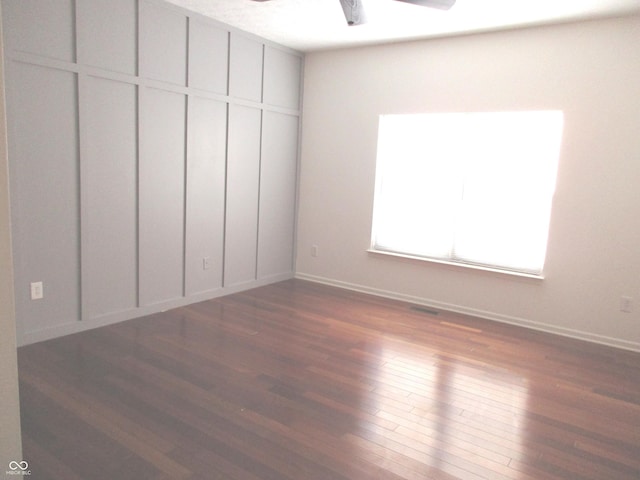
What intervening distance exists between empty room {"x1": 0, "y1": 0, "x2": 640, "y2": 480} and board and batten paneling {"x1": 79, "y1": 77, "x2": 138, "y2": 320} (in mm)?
19

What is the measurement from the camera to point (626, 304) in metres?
3.86

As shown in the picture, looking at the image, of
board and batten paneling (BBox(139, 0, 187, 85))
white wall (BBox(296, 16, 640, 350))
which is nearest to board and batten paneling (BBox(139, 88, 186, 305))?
board and batten paneling (BBox(139, 0, 187, 85))

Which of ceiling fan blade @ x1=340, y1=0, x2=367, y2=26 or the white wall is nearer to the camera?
ceiling fan blade @ x1=340, y1=0, x2=367, y2=26

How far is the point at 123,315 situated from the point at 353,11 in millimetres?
2974

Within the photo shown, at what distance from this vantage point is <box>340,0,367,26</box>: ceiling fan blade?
290 centimetres

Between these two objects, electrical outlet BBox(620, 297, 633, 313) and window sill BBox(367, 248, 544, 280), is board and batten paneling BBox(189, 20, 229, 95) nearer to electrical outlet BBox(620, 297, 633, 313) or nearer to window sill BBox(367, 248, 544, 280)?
window sill BBox(367, 248, 544, 280)

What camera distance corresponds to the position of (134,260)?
398cm

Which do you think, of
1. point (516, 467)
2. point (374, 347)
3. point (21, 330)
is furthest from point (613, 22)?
point (21, 330)

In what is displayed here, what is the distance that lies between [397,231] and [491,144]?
4.31 ft

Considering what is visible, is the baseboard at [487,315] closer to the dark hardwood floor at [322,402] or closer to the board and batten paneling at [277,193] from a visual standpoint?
the dark hardwood floor at [322,402]

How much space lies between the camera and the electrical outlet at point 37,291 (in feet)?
10.9

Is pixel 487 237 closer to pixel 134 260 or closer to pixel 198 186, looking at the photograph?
pixel 198 186

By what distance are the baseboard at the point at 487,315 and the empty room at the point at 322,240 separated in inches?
0.9

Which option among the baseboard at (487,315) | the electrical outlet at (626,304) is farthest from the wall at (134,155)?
the electrical outlet at (626,304)
